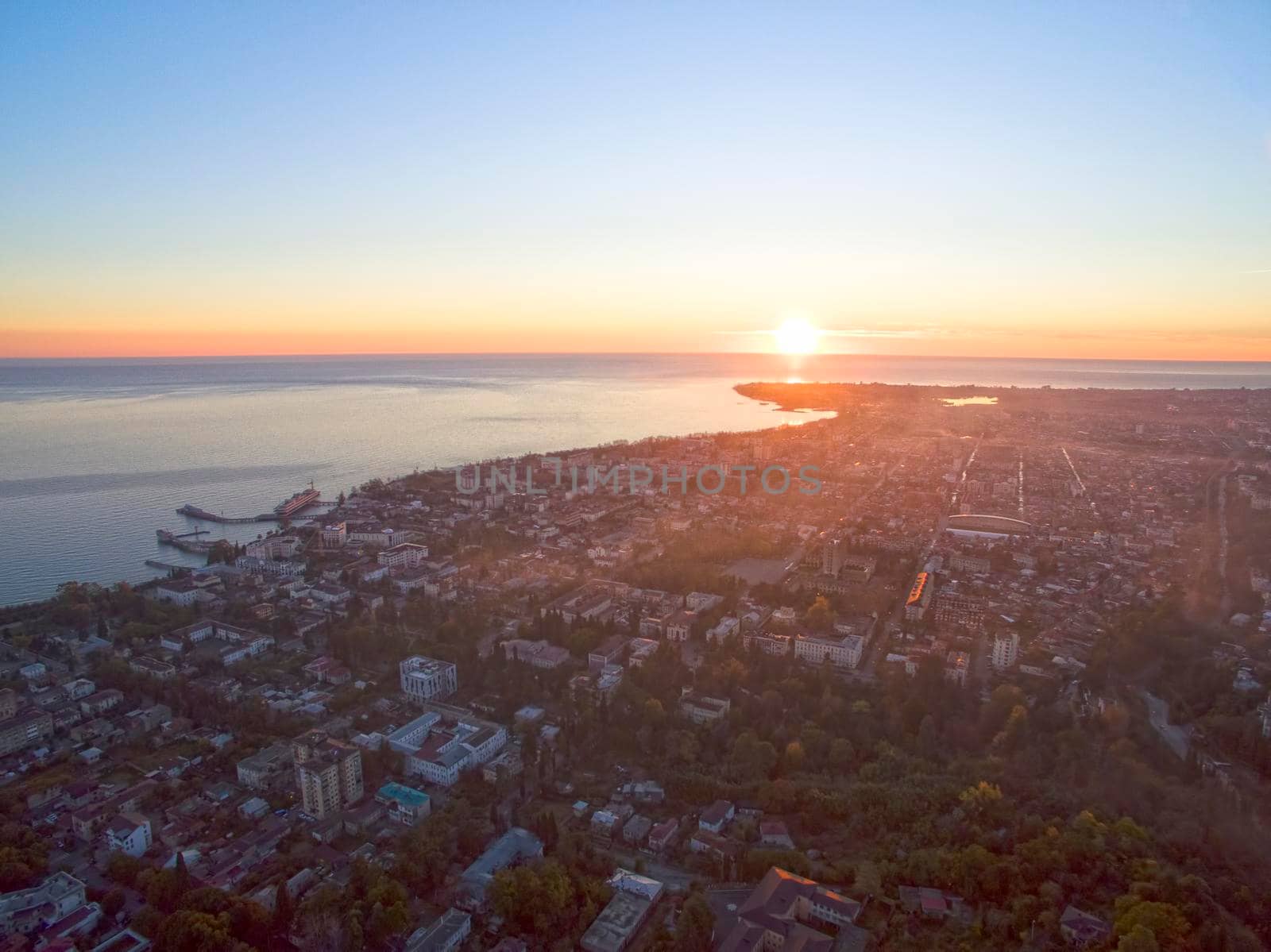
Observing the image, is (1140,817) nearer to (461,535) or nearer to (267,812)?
(267,812)

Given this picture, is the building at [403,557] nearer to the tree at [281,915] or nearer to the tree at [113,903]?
the tree at [113,903]

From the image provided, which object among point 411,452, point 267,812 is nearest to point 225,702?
point 267,812

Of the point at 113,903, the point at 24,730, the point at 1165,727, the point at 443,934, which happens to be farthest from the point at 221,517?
the point at 1165,727

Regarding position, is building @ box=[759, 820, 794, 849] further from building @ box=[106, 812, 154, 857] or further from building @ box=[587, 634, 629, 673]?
building @ box=[106, 812, 154, 857]

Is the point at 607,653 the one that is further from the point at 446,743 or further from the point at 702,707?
the point at 446,743

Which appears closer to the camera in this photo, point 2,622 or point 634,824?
point 634,824

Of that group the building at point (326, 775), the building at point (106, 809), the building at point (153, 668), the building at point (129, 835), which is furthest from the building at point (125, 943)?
the building at point (153, 668)

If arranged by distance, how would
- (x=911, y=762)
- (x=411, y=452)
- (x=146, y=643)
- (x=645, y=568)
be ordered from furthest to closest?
1. (x=411, y=452)
2. (x=645, y=568)
3. (x=146, y=643)
4. (x=911, y=762)

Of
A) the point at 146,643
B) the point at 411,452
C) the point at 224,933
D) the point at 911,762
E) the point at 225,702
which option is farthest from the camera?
the point at 411,452
